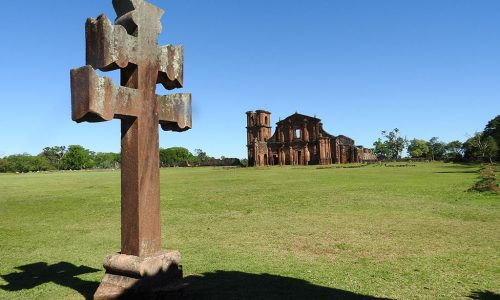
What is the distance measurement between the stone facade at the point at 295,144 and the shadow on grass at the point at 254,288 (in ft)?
205

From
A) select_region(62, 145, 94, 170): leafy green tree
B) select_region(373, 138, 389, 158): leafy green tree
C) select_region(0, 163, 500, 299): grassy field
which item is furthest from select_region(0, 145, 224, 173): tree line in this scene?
select_region(0, 163, 500, 299): grassy field

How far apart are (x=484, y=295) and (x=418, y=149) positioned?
111 meters

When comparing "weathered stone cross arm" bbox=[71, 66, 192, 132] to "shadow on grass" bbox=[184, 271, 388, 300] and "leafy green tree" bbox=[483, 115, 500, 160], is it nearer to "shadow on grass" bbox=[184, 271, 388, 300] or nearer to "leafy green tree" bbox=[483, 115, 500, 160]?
"shadow on grass" bbox=[184, 271, 388, 300]

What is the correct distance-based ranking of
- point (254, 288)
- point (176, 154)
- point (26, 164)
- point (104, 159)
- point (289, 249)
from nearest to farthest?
point (254, 288)
point (289, 249)
point (26, 164)
point (176, 154)
point (104, 159)

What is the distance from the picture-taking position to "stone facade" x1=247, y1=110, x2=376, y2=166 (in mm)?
68188

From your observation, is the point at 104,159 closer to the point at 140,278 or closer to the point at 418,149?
the point at 418,149

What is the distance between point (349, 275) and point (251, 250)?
84.1 inches

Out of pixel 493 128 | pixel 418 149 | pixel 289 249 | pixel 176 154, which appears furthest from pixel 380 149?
pixel 289 249

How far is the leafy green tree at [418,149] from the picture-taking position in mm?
105312

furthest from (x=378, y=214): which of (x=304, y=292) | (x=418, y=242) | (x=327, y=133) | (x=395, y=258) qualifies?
(x=327, y=133)

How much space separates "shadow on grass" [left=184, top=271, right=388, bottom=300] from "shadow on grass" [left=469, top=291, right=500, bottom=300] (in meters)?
1.23

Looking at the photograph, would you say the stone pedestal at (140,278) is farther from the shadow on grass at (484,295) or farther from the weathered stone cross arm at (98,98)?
the shadow on grass at (484,295)

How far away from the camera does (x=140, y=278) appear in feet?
12.6

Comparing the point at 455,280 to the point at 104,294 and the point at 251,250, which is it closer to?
the point at 251,250
